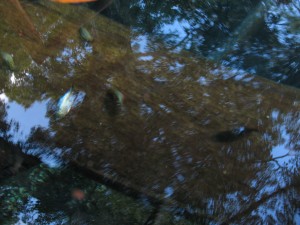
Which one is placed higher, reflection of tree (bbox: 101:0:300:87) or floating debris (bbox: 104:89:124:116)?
reflection of tree (bbox: 101:0:300:87)

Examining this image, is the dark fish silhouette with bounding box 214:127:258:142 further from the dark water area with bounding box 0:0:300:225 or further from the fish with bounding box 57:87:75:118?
the fish with bounding box 57:87:75:118

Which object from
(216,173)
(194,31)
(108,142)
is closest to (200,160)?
(216,173)

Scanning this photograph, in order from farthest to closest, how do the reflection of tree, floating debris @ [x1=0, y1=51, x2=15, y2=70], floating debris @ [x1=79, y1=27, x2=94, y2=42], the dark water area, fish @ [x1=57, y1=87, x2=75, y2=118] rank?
the reflection of tree
floating debris @ [x1=79, y1=27, x2=94, y2=42]
floating debris @ [x1=0, y1=51, x2=15, y2=70]
fish @ [x1=57, y1=87, x2=75, y2=118]
the dark water area

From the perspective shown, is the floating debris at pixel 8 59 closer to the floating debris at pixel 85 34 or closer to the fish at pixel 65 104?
the fish at pixel 65 104

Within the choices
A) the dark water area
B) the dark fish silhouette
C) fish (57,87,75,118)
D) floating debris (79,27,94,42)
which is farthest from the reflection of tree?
fish (57,87,75,118)

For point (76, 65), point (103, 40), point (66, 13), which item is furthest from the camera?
point (66, 13)

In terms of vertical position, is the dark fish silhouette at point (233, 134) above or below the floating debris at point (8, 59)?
below

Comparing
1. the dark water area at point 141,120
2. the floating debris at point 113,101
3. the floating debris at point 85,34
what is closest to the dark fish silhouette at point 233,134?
the dark water area at point 141,120

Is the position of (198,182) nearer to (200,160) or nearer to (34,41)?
(200,160)
